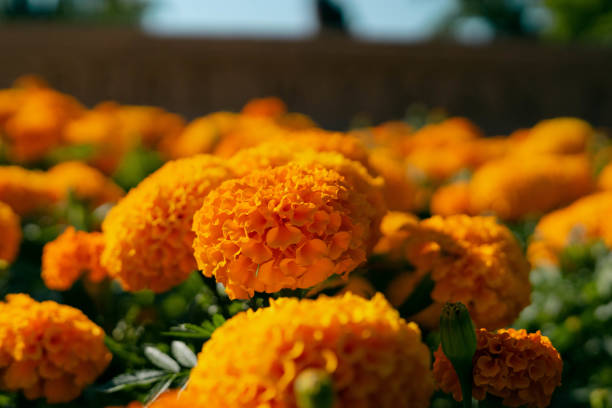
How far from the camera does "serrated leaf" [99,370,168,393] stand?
25.7 inches

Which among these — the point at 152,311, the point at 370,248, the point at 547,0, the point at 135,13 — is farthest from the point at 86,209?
the point at 135,13

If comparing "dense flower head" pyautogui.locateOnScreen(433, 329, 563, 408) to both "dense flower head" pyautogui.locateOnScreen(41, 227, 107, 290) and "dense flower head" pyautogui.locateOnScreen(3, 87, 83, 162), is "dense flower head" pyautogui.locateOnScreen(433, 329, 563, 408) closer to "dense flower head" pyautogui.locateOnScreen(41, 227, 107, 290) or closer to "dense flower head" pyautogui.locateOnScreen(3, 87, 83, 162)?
"dense flower head" pyautogui.locateOnScreen(41, 227, 107, 290)

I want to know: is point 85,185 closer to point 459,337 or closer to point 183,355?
point 183,355

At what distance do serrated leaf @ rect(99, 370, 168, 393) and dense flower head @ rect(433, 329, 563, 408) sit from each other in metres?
0.28

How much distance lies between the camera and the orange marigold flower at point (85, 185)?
1358 millimetres

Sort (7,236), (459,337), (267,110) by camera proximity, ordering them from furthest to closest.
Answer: (267,110) < (7,236) < (459,337)

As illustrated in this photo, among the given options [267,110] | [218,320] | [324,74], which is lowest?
[324,74]

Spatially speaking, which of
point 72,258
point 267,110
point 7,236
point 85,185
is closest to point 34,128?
point 85,185

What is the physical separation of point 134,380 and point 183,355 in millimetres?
55

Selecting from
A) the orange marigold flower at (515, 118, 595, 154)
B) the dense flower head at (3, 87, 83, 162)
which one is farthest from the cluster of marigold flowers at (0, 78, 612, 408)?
the orange marigold flower at (515, 118, 595, 154)

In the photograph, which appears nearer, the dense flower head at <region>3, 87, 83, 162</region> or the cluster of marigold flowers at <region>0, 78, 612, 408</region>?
the cluster of marigold flowers at <region>0, 78, 612, 408</region>

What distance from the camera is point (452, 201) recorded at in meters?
1.52

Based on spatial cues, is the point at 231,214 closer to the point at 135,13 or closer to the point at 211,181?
the point at 211,181

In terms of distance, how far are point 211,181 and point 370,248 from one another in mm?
188
